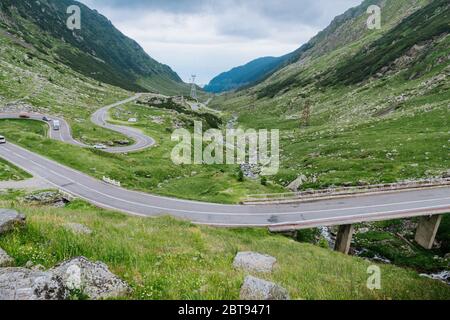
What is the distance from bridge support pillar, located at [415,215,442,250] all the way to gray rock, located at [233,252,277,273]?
102ft

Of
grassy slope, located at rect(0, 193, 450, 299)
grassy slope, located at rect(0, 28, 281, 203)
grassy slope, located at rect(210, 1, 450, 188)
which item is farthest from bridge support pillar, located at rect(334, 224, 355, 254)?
grassy slope, located at rect(210, 1, 450, 188)

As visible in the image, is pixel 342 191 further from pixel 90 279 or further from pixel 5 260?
pixel 5 260

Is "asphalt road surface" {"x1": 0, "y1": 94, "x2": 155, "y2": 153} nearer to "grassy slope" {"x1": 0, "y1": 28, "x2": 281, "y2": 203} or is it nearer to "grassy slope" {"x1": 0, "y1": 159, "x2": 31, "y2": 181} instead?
"grassy slope" {"x1": 0, "y1": 28, "x2": 281, "y2": 203}

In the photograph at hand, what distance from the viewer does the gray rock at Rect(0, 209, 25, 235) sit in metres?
14.6

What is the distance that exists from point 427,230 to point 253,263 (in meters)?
33.8

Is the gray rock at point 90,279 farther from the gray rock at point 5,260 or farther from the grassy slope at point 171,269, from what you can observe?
the gray rock at point 5,260

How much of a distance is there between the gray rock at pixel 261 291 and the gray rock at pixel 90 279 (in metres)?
4.05

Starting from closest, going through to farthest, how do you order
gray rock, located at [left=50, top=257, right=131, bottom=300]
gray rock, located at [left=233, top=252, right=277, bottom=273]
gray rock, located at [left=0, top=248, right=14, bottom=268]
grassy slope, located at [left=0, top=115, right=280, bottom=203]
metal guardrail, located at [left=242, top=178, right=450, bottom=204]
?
gray rock, located at [left=50, top=257, right=131, bottom=300], gray rock, located at [left=0, top=248, right=14, bottom=268], gray rock, located at [left=233, top=252, right=277, bottom=273], metal guardrail, located at [left=242, top=178, right=450, bottom=204], grassy slope, located at [left=0, top=115, right=280, bottom=203]

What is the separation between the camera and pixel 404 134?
81562 millimetres

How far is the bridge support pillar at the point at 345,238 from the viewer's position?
129ft

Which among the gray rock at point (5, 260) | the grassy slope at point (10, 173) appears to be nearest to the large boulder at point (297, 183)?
the grassy slope at point (10, 173)

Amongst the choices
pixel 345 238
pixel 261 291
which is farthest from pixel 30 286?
pixel 345 238

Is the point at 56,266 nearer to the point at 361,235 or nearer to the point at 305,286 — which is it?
the point at 305,286

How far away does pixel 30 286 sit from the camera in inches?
401
